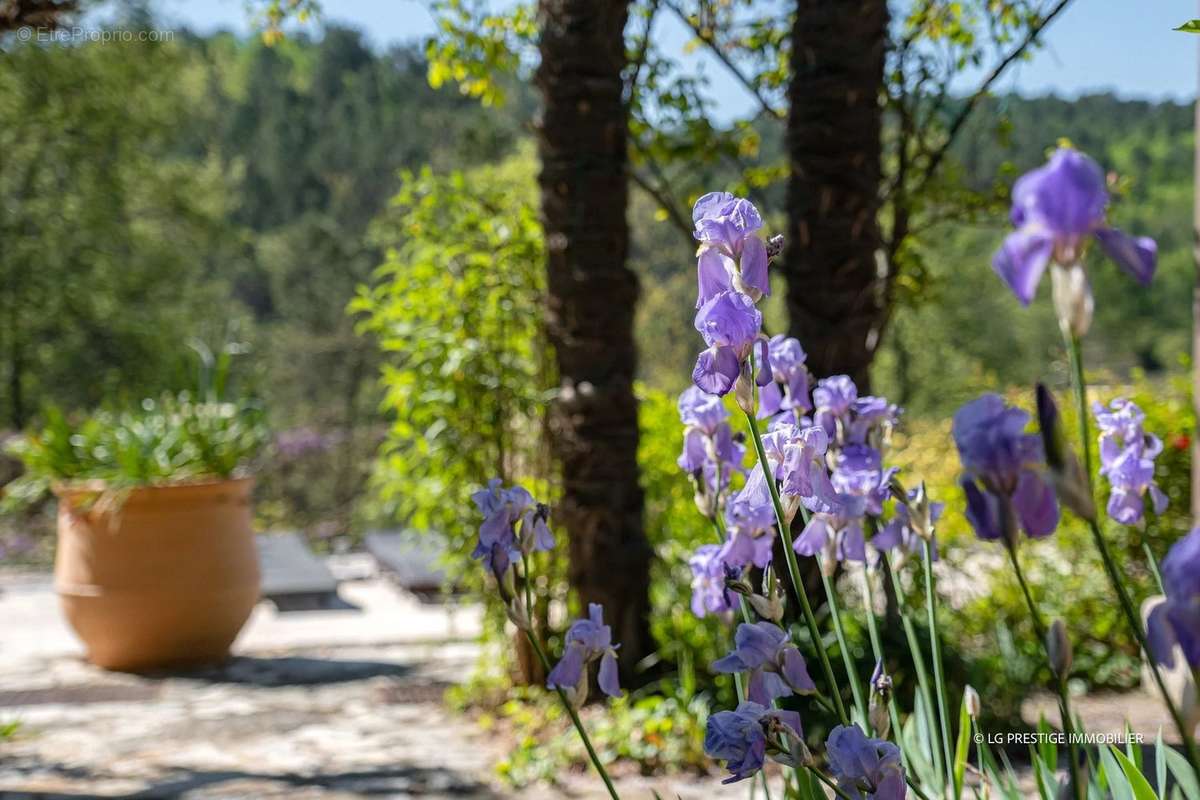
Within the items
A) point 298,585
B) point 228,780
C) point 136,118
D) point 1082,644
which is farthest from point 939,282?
point 136,118

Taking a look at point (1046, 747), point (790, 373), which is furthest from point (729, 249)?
point (1046, 747)

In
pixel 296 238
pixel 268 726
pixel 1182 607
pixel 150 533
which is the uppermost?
pixel 296 238

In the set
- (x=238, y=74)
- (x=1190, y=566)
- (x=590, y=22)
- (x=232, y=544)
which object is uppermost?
(x=238, y=74)

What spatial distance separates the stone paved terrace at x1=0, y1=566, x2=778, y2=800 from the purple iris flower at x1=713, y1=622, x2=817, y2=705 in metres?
1.67

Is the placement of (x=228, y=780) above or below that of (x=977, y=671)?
below

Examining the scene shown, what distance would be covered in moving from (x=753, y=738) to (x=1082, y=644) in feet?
10.7

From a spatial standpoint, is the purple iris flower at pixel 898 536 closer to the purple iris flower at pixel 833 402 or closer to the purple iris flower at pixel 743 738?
the purple iris flower at pixel 833 402

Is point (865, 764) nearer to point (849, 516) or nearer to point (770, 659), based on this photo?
point (770, 659)

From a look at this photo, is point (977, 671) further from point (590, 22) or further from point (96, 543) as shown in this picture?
point (96, 543)

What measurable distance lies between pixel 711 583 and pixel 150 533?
3.37 m

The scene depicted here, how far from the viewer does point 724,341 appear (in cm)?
106

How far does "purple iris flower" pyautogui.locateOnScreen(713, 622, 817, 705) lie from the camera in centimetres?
114

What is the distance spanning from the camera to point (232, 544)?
4.61 metres

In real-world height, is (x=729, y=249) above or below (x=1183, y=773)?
above
